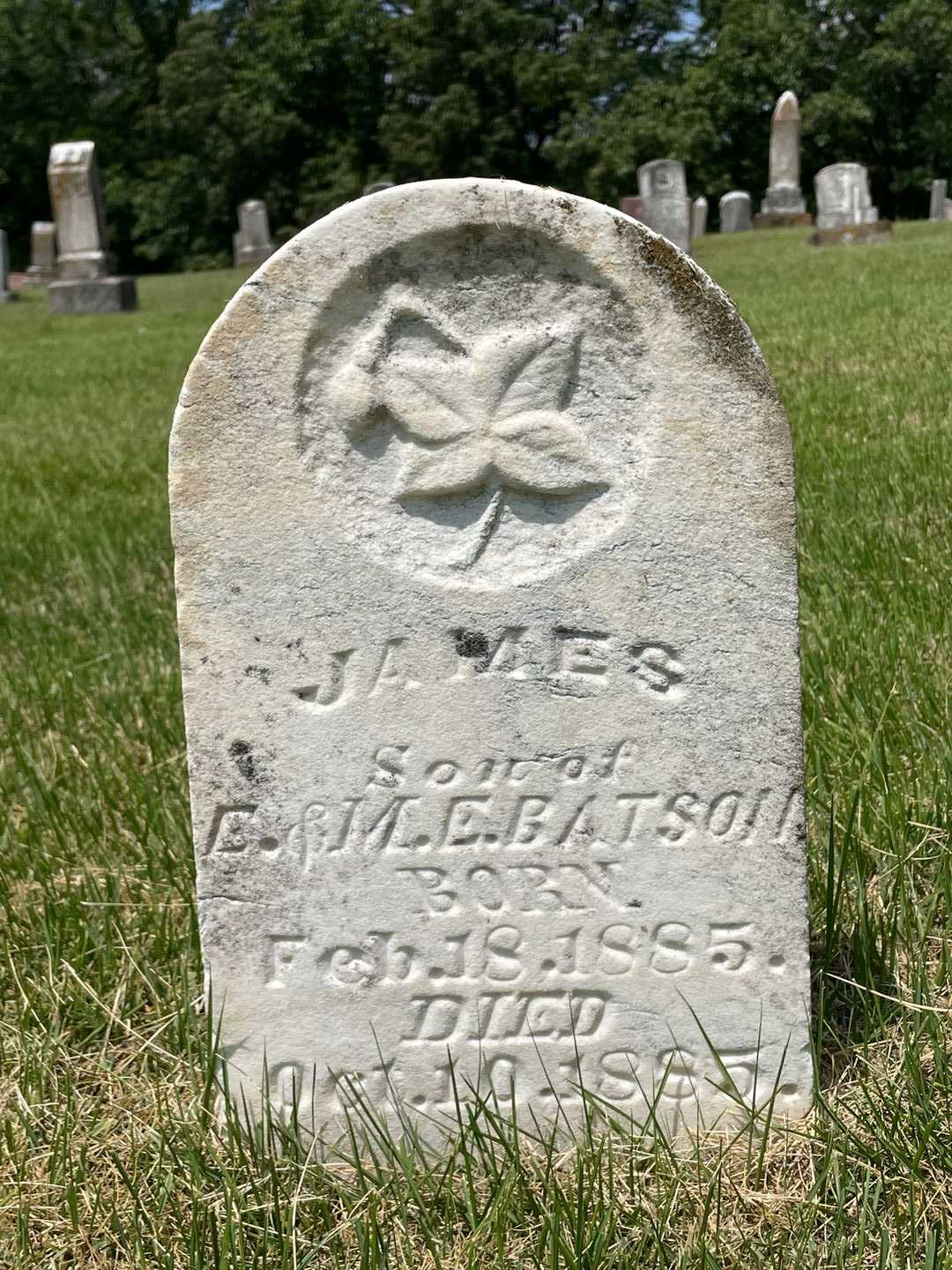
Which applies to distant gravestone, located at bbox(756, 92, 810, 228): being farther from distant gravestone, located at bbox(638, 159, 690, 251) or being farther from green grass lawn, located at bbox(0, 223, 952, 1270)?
green grass lawn, located at bbox(0, 223, 952, 1270)

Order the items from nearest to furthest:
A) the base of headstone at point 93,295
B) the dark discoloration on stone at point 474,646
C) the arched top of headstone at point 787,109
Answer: the dark discoloration on stone at point 474,646 < the base of headstone at point 93,295 < the arched top of headstone at point 787,109

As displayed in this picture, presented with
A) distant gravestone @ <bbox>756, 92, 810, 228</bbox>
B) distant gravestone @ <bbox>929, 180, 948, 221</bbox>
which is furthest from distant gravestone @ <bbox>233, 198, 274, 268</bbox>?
distant gravestone @ <bbox>929, 180, 948, 221</bbox>

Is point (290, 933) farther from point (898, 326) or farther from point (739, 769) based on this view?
point (898, 326)

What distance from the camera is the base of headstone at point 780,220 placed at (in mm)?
26422

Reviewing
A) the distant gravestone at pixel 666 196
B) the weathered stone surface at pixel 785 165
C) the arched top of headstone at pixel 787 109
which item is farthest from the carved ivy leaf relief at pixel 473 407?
the arched top of headstone at pixel 787 109

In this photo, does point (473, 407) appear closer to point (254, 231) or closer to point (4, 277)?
point (4, 277)

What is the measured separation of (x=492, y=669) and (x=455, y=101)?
35980 millimetres

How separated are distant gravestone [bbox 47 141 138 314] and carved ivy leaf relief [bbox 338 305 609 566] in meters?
17.6

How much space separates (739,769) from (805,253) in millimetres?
17253

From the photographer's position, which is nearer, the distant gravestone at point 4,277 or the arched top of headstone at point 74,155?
the arched top of headstone at point 74,155

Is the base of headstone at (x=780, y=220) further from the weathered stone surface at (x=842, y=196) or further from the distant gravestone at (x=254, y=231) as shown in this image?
the distant gravestone at (x=254, y=231)

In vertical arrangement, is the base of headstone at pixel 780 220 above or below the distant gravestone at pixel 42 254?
below

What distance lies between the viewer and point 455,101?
114ft

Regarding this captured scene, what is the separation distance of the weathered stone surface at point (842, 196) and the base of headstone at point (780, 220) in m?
4.60
